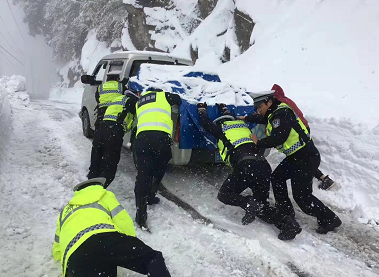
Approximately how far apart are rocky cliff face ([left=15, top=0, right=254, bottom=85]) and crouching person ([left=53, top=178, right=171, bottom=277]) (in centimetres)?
988

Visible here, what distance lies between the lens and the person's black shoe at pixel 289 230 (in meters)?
3.42

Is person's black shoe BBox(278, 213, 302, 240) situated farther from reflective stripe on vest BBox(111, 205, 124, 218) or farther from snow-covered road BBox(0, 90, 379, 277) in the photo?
reflective stripe on vest BBox(111, 205, 124, 218)

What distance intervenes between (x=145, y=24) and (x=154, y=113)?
54.7 feet

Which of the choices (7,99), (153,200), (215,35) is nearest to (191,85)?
(153,200)

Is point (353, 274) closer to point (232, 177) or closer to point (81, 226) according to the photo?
point (232, 177)

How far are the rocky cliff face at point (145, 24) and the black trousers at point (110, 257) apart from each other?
9.99 m

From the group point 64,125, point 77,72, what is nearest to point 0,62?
point 77,72

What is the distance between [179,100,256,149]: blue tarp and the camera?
4.11 m

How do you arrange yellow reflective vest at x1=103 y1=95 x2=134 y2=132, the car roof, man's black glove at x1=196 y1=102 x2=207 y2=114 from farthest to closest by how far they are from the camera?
1. the car roof
2. yellow reflective vest at x1=103 y1=95 x2=134 y2=132
3. man's black glove at x1=196 y1=102 x2=207 y2=114

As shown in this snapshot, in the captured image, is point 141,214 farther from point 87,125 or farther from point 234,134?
point 87,125

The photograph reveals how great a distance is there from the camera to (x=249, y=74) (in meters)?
8.99

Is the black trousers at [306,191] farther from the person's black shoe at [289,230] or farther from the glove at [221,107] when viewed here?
the glove at [221,107]

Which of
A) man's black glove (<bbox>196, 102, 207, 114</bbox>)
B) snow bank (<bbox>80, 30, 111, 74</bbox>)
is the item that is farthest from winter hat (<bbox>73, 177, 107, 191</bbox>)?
snow bank (<bbox>80, 30, 111, 74</bbox>)

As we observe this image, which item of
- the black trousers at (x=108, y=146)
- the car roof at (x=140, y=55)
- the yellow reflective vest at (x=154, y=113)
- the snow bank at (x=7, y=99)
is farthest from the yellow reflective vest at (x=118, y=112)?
the snow bank at (x=7, y=99)
